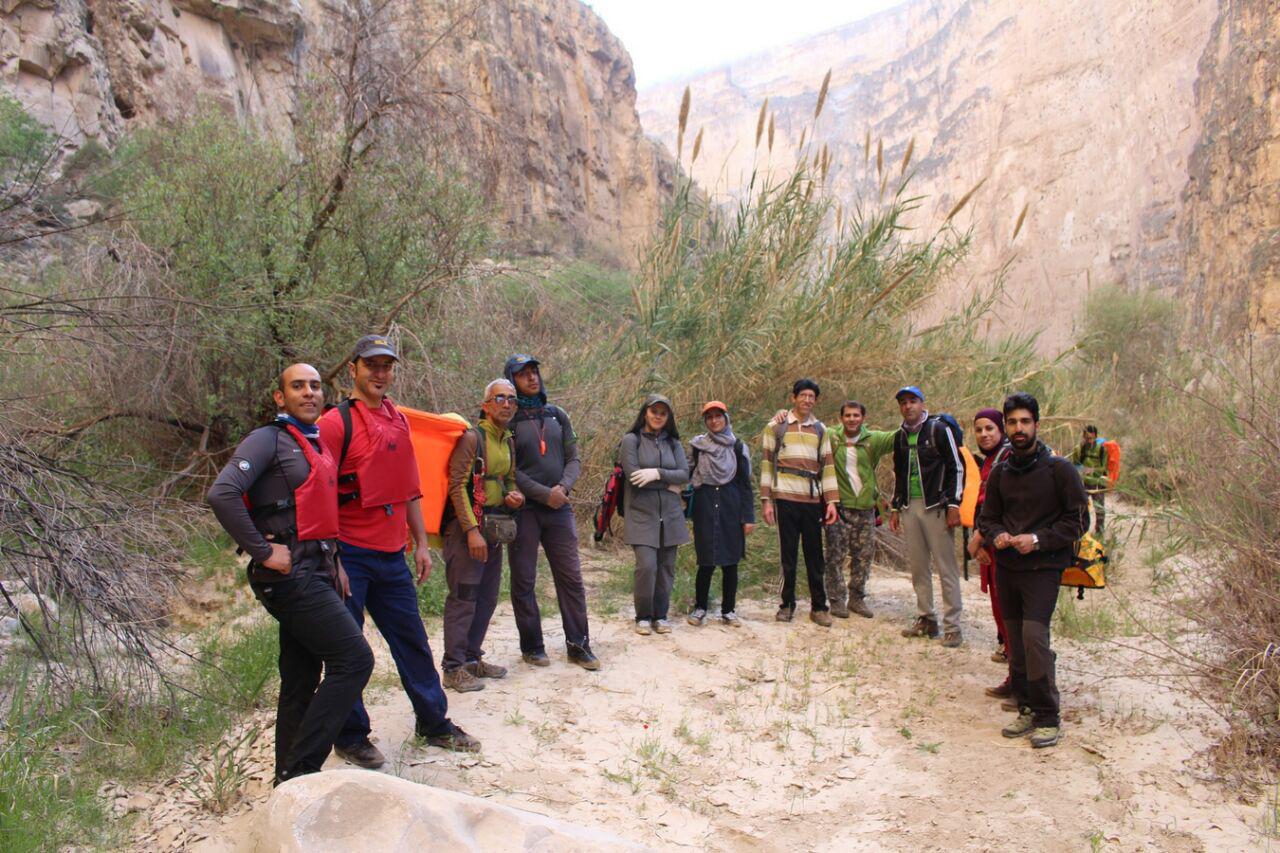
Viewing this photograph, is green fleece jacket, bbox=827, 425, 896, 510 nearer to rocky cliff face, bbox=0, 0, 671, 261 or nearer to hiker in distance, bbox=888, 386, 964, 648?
hiker in distance, bbox=888, 386, 964, 648

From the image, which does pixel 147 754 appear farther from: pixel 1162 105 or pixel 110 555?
pixel 1162 105

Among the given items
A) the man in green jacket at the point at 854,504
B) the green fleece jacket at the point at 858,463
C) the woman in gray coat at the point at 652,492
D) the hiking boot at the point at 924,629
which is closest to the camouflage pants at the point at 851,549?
the man in green jacket at the point at 854,504

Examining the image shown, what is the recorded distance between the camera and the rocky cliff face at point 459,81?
959 cm

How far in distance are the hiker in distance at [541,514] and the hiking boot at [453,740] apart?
118 centimetres

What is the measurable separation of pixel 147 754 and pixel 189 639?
193 cm

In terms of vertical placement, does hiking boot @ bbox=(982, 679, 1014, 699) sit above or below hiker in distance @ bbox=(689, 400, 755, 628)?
below

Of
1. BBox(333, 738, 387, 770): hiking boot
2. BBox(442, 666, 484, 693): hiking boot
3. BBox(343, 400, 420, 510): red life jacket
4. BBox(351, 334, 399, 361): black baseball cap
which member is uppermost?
BBox(351, 334, 399, 361): black baseball cap

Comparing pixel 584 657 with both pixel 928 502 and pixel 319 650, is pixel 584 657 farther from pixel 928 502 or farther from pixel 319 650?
pixel 928 502

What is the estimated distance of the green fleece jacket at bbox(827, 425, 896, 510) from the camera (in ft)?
21.3

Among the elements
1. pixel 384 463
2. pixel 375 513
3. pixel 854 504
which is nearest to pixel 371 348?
pixel 384 463

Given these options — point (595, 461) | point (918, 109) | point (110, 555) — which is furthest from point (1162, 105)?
point (110, 555)

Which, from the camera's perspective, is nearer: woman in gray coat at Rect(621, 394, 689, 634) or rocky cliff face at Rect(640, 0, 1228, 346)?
woman in gray coat at Rect(621, 394, 689, 634)

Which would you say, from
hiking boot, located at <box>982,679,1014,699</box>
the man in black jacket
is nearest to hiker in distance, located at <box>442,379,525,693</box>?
the man in black jacket

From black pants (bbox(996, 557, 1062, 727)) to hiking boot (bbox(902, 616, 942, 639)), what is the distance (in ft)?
5.62
